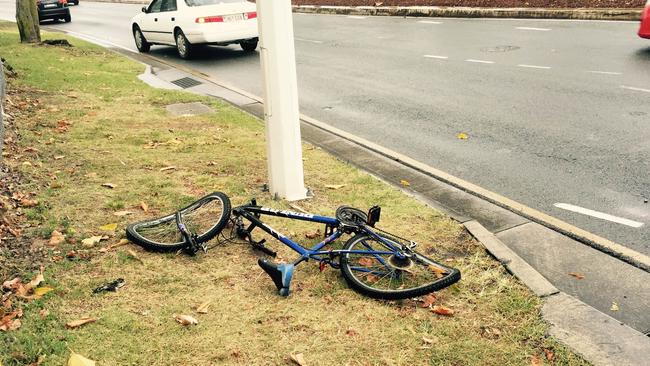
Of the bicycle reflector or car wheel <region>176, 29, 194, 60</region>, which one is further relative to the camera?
car wheel <region>176, 29, 194, 60</region>

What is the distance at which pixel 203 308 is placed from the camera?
150 inches

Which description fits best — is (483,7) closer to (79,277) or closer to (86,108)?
(86,108)

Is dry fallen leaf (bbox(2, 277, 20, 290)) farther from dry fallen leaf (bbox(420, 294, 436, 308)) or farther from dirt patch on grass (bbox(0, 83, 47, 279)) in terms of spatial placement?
dry fallen leaf (bbox(420, 294, 436, 308))

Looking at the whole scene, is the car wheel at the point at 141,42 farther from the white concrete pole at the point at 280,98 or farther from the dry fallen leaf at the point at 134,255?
the dry fallen leaf at the point at 134,255

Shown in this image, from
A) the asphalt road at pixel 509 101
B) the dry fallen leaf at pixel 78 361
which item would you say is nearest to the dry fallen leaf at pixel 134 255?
the dry fallen leaf at pixel 78 361

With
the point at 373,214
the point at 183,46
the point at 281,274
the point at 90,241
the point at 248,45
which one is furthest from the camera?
the point at 248,45

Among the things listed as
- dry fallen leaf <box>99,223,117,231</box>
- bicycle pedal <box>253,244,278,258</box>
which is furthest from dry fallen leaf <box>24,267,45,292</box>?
bicycle pedal <box>253,244,278,258</box>

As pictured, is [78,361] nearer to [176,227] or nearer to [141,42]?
[176,227]

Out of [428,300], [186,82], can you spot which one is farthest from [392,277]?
[186,82]

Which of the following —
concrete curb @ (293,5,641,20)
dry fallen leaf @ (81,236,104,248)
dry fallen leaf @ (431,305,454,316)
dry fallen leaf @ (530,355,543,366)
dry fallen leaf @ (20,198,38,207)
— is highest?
concrete curb @ (293,5,641,20)

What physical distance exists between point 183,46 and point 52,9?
16.3m

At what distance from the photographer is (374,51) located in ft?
49.4

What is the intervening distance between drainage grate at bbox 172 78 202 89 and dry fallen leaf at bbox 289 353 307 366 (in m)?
9.02

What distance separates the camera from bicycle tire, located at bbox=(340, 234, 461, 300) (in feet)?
12.6
